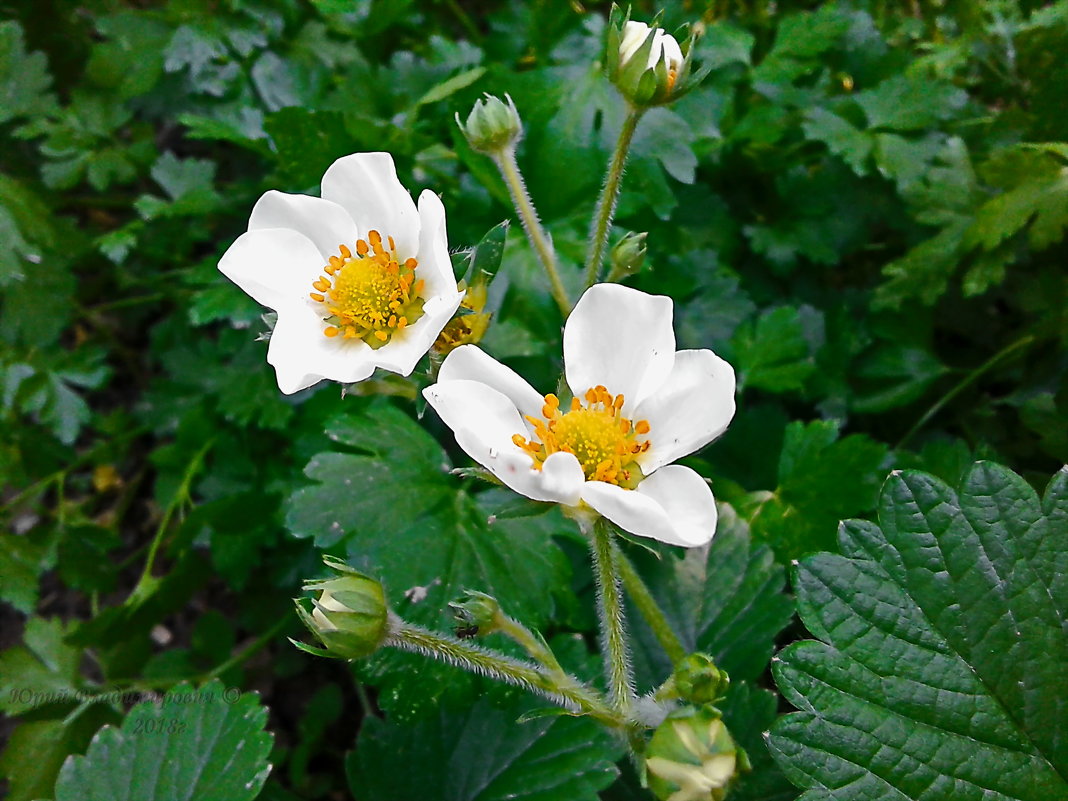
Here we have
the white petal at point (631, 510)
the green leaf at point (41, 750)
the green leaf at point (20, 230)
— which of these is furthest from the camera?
the green leaf at point (20, 230)

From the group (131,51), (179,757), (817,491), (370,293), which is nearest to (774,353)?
(817,491)

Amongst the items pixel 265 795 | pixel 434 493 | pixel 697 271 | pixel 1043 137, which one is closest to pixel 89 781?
pixel 265 795

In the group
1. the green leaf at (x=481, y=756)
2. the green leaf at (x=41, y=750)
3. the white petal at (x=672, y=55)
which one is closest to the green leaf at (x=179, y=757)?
the green leaf at (x=481, y=756)

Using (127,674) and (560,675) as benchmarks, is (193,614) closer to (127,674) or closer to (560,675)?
(127,674)

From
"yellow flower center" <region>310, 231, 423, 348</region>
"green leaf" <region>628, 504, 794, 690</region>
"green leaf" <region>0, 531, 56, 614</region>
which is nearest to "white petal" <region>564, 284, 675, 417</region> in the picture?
"yellow flower center" <region>310, 231, 423, 348</region>

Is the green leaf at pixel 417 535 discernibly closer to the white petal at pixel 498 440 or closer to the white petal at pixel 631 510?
the white petal at pixel 498 440

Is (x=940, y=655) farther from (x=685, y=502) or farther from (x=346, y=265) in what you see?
(x=346, y=265)
